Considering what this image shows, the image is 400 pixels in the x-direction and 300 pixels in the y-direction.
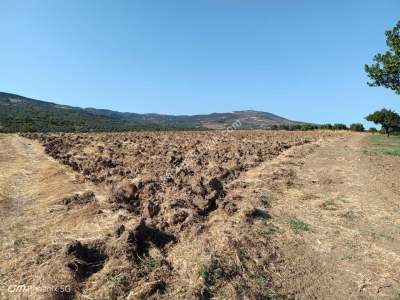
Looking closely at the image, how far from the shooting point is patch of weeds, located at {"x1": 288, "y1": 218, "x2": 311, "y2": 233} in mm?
8266

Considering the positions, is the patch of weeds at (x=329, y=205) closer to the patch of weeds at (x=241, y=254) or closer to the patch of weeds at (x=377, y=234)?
the patch of weeds at (x=377, y=234)

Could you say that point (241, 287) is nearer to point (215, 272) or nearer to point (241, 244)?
point (215, 272)

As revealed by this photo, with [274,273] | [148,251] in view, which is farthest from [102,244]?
[274,273]

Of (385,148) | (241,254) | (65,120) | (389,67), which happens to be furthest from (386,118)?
(65,120)

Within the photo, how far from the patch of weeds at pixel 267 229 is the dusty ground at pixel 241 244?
0.03 metres

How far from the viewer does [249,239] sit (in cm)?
741

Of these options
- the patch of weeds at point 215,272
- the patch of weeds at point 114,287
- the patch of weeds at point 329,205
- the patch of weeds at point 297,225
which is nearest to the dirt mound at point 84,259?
the patch of weeds at point 114,287

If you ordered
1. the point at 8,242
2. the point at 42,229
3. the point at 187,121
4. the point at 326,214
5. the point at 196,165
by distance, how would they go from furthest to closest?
1. the point at 187,121
2. the point at 196,165
3. the point at 326,214
4. the point at 42,229
5. the point at 8,242

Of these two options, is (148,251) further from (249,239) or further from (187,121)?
(187,121)

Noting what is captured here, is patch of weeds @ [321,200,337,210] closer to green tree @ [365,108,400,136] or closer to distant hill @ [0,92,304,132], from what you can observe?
distant hill @ [0,92,304,132]

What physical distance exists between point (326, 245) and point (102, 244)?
4.76 m

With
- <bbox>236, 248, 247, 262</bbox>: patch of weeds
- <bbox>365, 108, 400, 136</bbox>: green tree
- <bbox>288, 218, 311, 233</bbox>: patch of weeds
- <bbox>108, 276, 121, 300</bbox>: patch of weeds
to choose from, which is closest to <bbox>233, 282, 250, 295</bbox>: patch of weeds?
<bbox>236, 248, 247, 262</bbox>: patch of weeds

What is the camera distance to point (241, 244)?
7.13m

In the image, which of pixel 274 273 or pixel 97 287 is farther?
pixel 274 273
